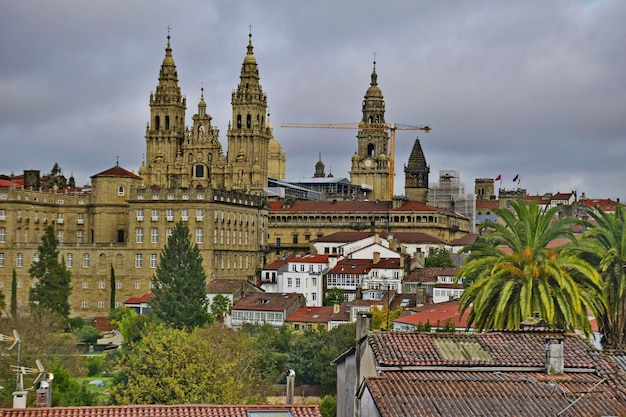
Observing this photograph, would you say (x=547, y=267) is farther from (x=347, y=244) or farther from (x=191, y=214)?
(x=347, y=244)

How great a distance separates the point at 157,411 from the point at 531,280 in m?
14.9

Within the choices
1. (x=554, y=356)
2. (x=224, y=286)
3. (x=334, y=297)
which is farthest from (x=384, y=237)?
(x=554, y=356)

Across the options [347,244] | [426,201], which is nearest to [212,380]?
[347,244]

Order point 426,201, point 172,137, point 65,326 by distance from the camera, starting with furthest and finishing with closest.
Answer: point 426,201 → point 172,137 → point 65,326

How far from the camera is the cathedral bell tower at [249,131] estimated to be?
522 feet

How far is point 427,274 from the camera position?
10925cm

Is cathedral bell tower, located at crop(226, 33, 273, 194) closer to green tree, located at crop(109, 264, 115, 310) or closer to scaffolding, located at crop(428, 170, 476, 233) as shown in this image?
scaffolding, located at crop(428, 170, 476, 233)

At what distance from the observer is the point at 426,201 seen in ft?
590

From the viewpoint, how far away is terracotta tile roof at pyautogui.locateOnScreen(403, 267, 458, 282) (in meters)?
107

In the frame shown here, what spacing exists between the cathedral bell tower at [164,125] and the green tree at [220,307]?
5599 centimetres

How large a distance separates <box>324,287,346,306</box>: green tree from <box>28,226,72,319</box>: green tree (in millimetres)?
25257

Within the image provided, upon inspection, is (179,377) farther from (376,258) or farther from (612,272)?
(376,258)

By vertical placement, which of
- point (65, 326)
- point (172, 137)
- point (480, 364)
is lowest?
point (65, 326)

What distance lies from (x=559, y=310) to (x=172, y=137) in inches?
5106
